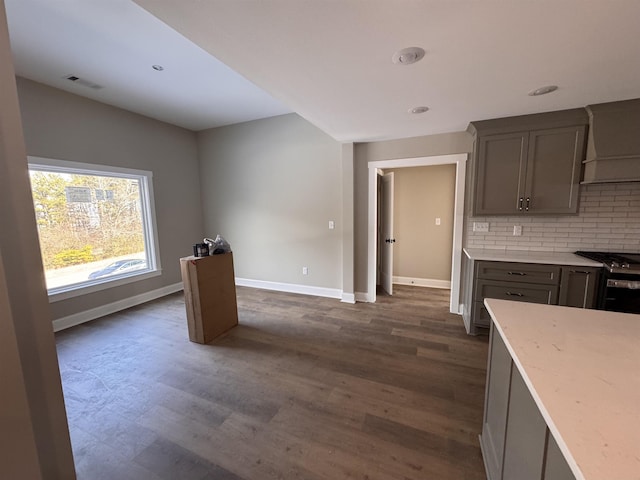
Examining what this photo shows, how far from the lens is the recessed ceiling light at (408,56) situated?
62.9 inches

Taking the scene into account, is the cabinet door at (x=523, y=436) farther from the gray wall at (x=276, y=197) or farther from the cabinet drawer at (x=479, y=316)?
the gray wall at (x=276, y=197)

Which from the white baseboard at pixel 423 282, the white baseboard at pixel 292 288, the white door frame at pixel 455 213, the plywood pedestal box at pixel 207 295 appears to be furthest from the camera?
the white baseboard at pixel 423 282

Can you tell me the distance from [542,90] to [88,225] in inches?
210

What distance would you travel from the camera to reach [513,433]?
1.08 meters

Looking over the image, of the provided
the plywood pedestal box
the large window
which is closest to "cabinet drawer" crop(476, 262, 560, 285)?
the plywood pedestal box

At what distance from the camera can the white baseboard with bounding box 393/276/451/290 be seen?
464cm

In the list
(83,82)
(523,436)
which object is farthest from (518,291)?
(83,82)

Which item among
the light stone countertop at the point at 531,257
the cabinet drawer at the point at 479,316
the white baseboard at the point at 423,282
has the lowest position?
the white baseboard at the point at 423,282

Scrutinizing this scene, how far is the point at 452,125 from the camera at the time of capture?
3.09 metres

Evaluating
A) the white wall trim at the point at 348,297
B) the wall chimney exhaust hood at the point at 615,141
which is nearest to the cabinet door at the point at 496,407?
the wall chimney exhaust hood at the point at 615,141

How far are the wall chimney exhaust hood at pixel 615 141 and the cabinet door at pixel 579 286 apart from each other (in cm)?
90

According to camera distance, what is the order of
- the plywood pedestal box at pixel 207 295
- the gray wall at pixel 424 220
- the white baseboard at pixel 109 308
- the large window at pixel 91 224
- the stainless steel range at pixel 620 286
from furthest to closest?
the gray wall at pixel 424 220 → the white baseboard at pixel 109 308 → the large window at pixel 91 224 → the plywood pedestal box at pixel 207 295 → the stainless steel range at pixel 620 286

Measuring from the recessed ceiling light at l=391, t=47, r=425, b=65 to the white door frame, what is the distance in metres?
1.95

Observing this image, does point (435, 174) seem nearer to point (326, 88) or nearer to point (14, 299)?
point (326, 88)
